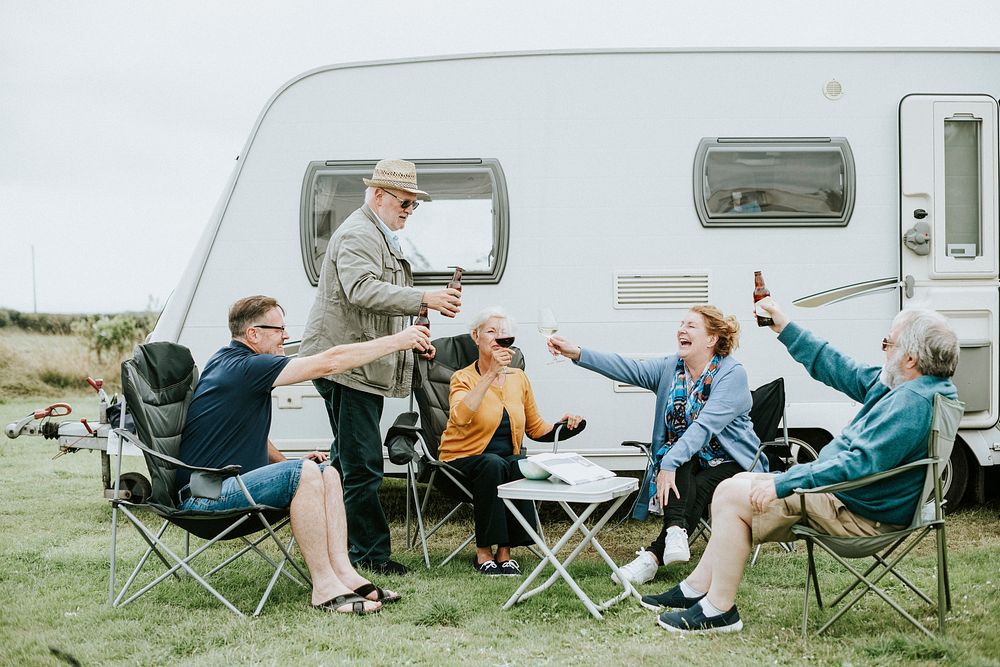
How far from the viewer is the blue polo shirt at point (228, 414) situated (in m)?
3.61

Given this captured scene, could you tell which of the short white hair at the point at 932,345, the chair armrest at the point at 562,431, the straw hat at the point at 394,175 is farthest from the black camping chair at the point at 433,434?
the short white hair at the point at 932,345

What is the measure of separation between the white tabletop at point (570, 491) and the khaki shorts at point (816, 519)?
21.0 inches

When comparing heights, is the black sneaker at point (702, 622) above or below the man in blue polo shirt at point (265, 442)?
below

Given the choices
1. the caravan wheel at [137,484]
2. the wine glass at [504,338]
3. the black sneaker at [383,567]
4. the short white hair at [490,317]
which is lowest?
the black sneaker at [383,567]

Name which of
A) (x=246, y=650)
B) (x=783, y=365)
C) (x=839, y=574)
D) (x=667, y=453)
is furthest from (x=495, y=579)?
(x=783, y=365)

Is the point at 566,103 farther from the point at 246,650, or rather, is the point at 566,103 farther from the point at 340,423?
the point at 246,650

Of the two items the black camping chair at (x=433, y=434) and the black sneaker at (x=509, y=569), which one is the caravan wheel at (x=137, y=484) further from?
the black sneaker at (x=509, y=569)

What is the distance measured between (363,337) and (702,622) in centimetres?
185

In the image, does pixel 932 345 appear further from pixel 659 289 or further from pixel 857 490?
pixel 659 289

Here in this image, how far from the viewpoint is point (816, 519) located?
3225 mm

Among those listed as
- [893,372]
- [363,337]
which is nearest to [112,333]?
[363,337]

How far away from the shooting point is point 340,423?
4020 millimetres

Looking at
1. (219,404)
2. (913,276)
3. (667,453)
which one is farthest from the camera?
(913,276)

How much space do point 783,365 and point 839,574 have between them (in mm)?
1213
